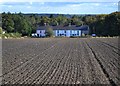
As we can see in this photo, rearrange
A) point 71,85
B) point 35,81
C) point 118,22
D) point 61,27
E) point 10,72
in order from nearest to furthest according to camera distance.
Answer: point 71,85 → point 35,81 → point 10,72 → point 118,22 → point 61,27

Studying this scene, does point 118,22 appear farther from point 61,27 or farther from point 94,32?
point 61,27

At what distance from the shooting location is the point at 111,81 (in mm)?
11977

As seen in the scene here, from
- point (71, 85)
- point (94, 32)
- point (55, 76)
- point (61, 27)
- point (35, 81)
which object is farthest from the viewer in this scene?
point (61, 27)

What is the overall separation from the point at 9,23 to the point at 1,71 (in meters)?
101

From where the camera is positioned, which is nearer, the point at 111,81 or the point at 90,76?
the point at 111,81

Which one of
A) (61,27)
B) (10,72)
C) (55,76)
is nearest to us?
(55,76)

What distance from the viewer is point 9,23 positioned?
11469 centimetres

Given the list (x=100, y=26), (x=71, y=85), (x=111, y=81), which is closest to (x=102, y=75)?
(x=111, y=81)

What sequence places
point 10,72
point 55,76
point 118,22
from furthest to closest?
point 118,22 < point 10,72 < point 55,76

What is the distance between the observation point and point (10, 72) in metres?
14.6

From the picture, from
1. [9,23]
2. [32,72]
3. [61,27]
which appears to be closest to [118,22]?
[9,23]

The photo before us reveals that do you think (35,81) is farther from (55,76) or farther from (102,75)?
(102,75)

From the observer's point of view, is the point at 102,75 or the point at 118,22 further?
the point at 118,22

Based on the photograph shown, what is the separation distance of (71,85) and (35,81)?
1625mm
